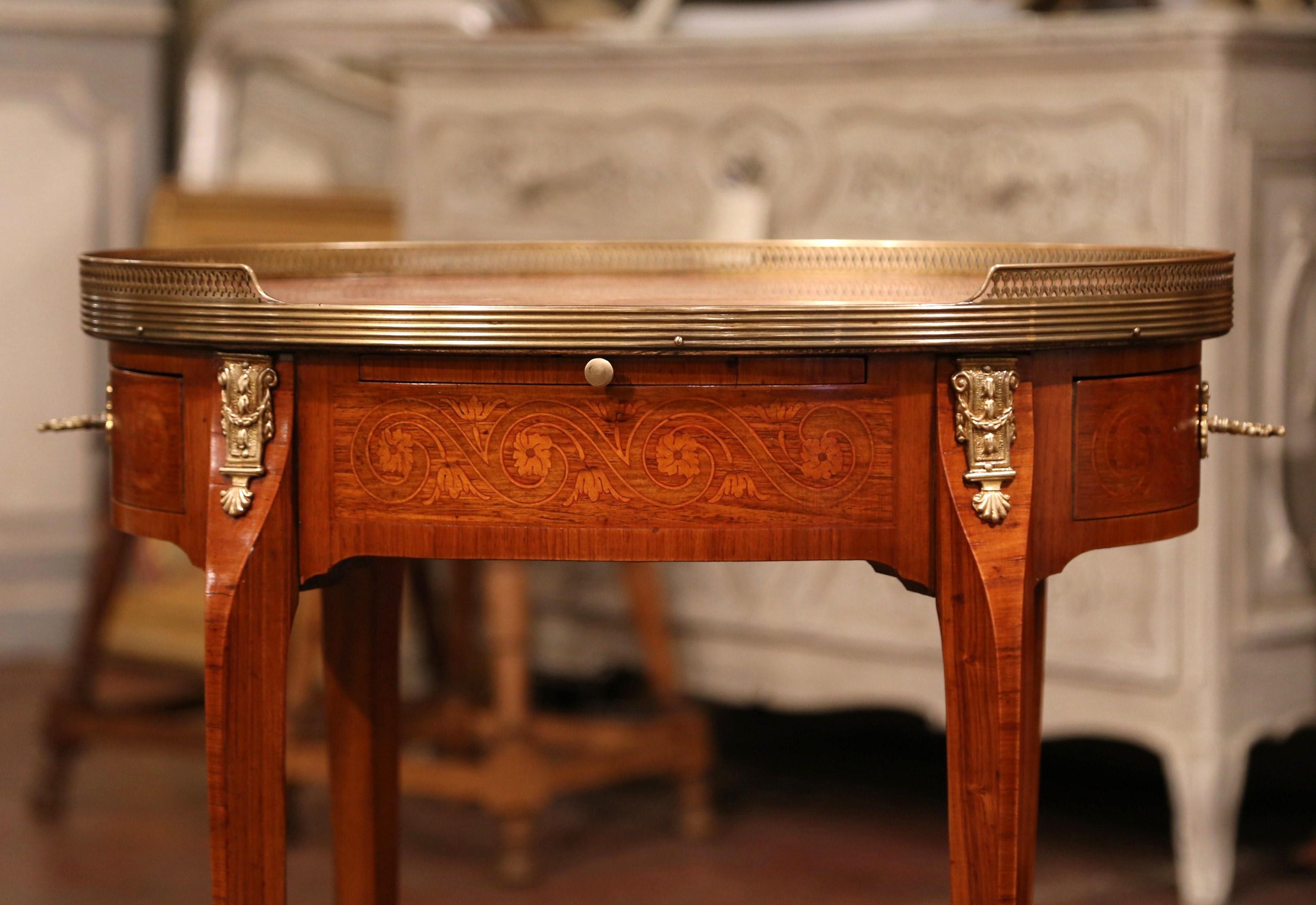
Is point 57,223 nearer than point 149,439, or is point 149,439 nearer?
point 149,439

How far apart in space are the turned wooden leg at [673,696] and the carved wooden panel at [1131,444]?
66.8 inches

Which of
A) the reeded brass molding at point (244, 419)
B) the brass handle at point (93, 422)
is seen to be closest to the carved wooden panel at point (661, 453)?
the reeded brass molding at point (244, 419)

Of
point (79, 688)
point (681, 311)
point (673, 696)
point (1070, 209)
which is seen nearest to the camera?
point (681, 311)

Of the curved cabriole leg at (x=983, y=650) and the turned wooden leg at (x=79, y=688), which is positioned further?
the turned wooden leg at (x=79, y=688)

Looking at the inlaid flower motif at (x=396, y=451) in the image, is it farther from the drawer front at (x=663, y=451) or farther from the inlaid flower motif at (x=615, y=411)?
the inlaid flower motif at (x=615, y=411)

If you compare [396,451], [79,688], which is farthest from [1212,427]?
[79,688]

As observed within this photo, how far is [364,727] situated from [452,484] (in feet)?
2.03

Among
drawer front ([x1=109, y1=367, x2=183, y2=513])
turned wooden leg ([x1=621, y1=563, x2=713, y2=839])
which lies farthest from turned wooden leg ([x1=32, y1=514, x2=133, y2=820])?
drawer front ([x1=109, y1=367, x2=183, y2=513])

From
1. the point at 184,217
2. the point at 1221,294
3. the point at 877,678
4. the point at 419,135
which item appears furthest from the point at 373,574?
the point at 184,217

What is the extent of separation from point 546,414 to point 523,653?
1.71 metres

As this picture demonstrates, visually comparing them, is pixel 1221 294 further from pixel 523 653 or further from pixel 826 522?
pixel 523 653

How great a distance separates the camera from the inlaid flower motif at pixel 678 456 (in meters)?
1.27

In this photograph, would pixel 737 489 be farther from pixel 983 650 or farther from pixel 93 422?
pixel 93 422

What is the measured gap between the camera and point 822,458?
1271 millimetres
